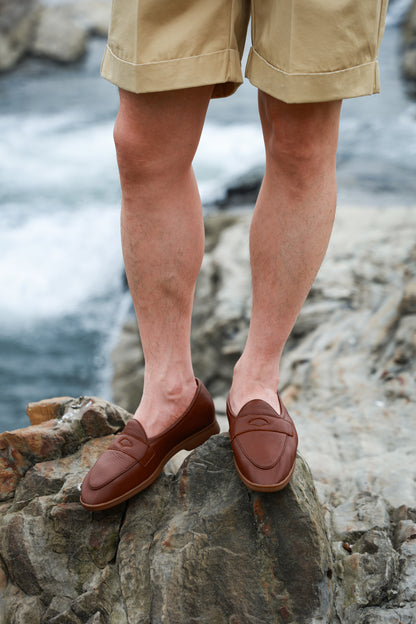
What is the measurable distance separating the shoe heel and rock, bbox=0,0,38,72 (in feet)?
33.3

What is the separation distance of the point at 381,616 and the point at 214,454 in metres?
0.49

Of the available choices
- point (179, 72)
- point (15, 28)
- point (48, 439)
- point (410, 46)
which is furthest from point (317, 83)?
point (15, 28)

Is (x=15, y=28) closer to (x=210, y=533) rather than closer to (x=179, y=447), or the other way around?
(x=179, y=447)

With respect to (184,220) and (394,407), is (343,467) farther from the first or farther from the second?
(184,220)

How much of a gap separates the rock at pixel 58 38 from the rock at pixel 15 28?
0.44ft

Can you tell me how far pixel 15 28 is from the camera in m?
11.1

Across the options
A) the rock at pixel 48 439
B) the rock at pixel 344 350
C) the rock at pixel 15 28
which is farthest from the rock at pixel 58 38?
the rock at pixel 48 439

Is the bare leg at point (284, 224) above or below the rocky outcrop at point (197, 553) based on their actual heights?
above

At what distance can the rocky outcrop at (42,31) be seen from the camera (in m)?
10.8

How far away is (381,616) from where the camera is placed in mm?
1397

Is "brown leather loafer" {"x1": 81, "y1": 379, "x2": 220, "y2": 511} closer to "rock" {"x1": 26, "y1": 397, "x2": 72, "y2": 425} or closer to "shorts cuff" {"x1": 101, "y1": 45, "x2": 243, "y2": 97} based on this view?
"rock" {"x1": 26, "y1": 397, "x2": 72, "y2": 425}

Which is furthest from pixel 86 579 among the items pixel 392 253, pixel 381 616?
pixel 392 253

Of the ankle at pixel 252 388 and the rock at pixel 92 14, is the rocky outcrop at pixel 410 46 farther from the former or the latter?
the ankle at pixel 252 388

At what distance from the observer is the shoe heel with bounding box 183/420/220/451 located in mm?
1645
